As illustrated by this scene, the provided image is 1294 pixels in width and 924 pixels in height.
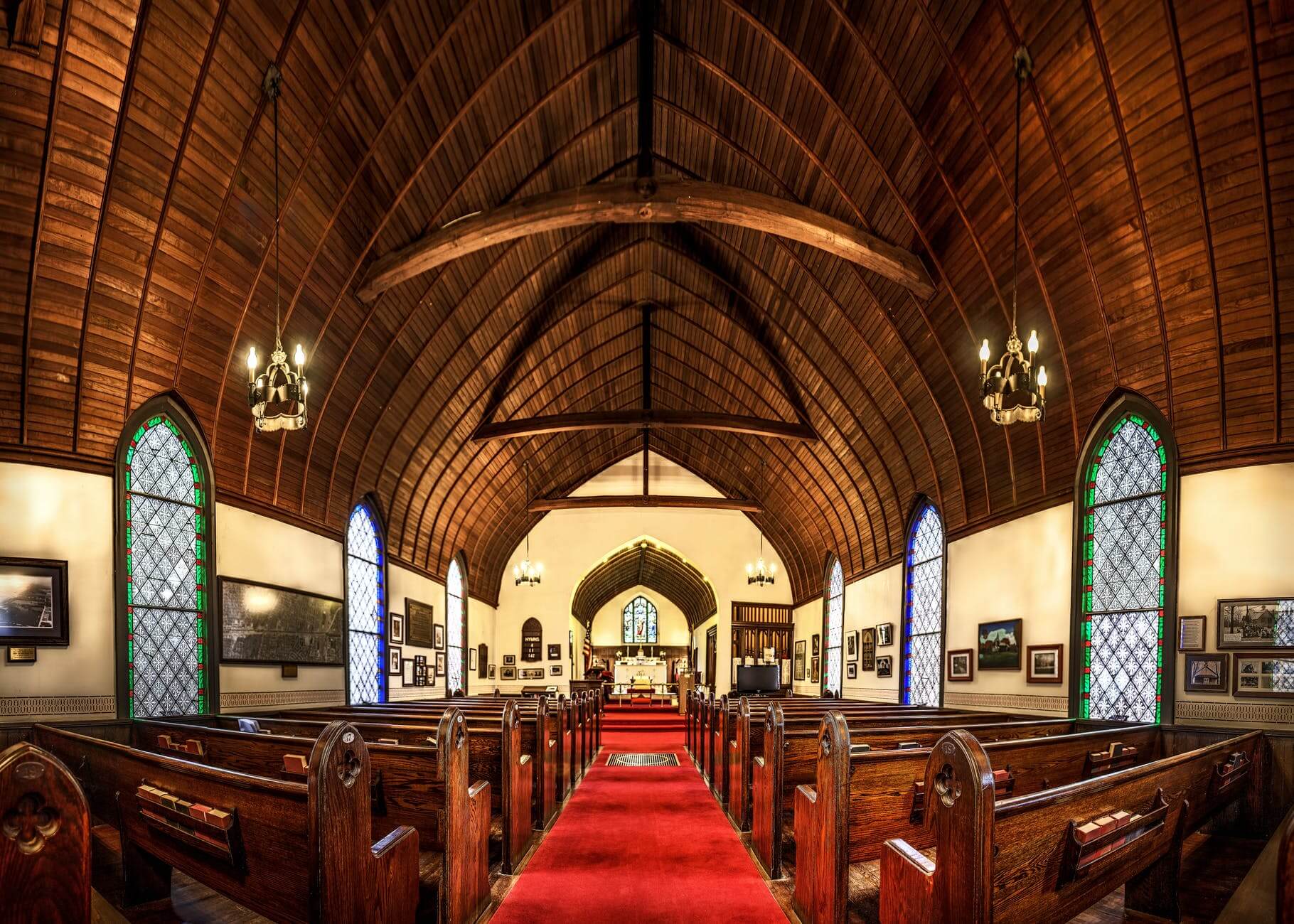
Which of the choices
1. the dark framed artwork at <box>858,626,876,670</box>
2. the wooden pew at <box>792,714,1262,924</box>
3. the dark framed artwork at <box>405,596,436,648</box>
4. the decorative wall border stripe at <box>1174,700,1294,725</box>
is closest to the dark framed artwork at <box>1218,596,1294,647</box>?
the decorative wall border stripe at <box>1174,700,1294,725</box>

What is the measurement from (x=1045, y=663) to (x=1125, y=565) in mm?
1614

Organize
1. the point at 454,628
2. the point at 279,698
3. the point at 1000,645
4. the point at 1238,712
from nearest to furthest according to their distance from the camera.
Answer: the point at 1238,712 < the point at 279,698 < the point at 1000,645 < the point at 454,628

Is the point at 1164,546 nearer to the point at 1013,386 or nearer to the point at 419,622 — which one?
the point at 1013,386

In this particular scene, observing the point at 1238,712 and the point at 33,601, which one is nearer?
the point at 33,601

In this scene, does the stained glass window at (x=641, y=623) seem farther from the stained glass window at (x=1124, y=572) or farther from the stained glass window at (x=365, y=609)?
the stained glass window at (x=1124, y=572)

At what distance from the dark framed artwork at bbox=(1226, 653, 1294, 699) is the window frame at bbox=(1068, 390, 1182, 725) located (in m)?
0.52

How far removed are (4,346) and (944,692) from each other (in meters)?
11.4

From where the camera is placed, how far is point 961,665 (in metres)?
Answer: 10.8

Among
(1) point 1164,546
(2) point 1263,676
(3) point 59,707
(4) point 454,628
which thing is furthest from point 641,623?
(2) point 1263,676

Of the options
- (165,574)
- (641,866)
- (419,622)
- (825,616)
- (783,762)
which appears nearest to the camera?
(783,762)

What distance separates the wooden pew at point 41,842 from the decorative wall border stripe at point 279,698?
24.2ft

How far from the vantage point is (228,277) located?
784cm

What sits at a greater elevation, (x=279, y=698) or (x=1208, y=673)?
(x=1208, y=673)

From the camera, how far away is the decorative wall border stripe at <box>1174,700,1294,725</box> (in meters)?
6.36
